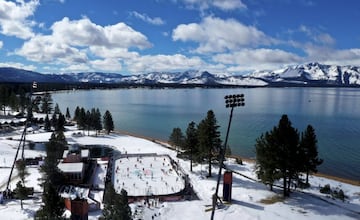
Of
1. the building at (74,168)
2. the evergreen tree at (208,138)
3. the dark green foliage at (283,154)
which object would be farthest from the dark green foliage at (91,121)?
the dark green foliage at (283,154)

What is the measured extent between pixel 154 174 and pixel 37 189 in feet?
52.0

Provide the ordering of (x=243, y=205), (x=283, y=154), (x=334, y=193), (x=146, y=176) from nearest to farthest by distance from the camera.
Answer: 1. (x=243, y=205)
2. (x=283, y=154)
3. (x=334, y=193)
4. (x=146, y=176)

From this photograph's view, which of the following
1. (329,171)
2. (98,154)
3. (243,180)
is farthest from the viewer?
(98,154)

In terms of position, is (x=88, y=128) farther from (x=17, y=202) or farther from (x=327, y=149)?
(x=327, y=149)

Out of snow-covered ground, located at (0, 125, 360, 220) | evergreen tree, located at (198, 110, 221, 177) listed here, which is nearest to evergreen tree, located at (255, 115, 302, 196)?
snow-covered ground, located at (0, 125, 360, 220)

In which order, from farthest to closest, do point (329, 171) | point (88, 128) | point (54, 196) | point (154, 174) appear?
point (88, 128)
point (329, 171)
point (154, 174)
point (54, 196)

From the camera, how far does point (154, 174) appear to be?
160 ft

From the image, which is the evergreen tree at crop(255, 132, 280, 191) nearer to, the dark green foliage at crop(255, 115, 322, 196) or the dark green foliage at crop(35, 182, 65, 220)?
the dark green foliage at crop(255, 115, 322, 196)

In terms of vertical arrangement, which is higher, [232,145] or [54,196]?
[54,196]

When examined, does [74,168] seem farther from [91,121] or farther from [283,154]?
[91,121]

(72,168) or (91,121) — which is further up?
(91,121)

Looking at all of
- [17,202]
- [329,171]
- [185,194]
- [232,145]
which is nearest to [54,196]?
[17,202]

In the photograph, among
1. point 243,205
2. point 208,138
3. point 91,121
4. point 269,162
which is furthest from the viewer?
point 91,121


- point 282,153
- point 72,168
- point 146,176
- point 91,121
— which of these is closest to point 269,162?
point 282,153
